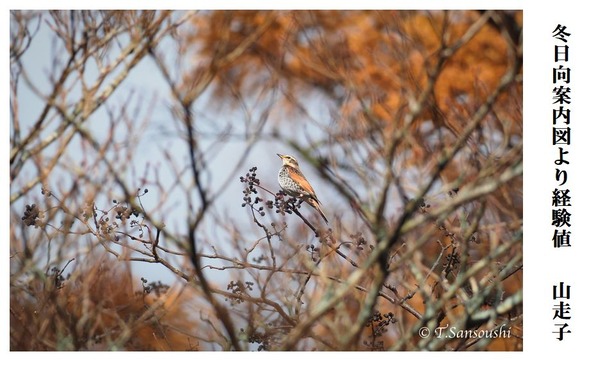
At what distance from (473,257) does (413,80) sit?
44.6 inches

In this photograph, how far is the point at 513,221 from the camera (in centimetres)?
359

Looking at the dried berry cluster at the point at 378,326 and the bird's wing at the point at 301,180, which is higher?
the bird's wing at the point at 301,180

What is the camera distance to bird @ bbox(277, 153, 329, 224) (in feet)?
12.7

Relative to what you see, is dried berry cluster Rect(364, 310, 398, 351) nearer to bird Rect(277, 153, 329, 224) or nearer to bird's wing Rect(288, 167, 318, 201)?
bird Rect(277, 153, 329, 224)
